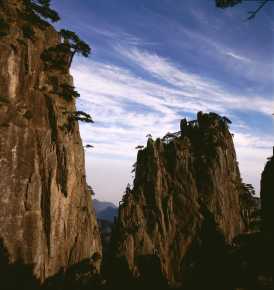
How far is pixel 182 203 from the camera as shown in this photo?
76.9 m

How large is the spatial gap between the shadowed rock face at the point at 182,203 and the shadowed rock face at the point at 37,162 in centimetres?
2214

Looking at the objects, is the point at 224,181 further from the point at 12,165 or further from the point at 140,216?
the point at 12,165

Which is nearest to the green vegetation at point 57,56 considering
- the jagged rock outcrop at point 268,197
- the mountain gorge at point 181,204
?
the jagged rock outcrop at point 268,197

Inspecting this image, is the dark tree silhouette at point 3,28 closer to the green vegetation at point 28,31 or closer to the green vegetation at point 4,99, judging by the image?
the green vegetation at point 28,31

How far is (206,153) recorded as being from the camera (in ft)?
286

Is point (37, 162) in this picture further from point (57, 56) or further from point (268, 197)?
point (268, 197)

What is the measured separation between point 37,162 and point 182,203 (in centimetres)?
4584

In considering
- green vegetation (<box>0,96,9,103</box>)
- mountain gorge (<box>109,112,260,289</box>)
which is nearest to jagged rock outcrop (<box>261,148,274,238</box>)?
green vegetation (<box>0,96,9,103</box>)

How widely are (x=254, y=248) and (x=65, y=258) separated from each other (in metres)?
25.3

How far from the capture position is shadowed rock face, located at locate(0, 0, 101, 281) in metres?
35.6

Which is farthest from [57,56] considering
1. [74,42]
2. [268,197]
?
[268,197]

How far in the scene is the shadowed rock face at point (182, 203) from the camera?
224 feet

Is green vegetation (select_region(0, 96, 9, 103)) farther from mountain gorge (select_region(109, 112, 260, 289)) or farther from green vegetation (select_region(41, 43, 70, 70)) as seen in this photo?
mountain gorge (select_region(109, 112, 260, 289))

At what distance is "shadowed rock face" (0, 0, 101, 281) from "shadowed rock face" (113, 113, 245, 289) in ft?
72.7
